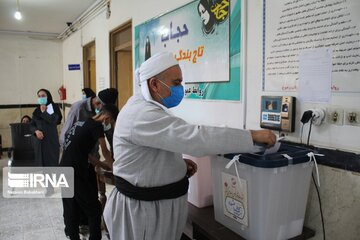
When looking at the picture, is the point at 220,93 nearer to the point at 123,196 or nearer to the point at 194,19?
the point at 194,19

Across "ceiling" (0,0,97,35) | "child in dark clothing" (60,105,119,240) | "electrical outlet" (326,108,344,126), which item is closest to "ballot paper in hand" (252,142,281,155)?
"electrical outlet" (326,108,344,126)

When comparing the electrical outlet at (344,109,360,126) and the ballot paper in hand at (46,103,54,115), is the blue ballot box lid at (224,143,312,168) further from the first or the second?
the ballot paper in hand at (46,103,54,115)

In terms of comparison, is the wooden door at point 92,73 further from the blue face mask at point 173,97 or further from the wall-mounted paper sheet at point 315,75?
the wall-mounted paper sheet at point 315,75

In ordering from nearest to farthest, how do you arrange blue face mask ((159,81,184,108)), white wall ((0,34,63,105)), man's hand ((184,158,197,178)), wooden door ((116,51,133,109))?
blue face mask ((159,81,184,108))
man's hand ((184,158,197,178))
wooden door ((116,51,133,109))
white wall ((0,34,63,105))

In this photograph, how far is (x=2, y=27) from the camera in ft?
22.0

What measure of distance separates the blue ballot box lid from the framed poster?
676 mm

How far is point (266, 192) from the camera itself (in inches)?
47.6

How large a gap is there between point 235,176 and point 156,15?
204 centimetres

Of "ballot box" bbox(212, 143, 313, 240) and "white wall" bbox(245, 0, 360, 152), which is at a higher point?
"white wall" bbox(245, 0, 360, 152)

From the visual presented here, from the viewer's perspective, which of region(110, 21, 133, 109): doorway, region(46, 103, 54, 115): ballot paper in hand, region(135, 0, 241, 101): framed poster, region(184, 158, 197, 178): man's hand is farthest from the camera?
region(110, 21, 133, 109): doorway

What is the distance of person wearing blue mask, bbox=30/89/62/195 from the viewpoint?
3924 millimetres

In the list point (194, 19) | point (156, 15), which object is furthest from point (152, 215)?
point (156, 15)

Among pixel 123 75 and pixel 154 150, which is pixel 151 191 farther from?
pixel 123 75

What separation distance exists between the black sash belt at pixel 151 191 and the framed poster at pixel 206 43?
2.52 ft
